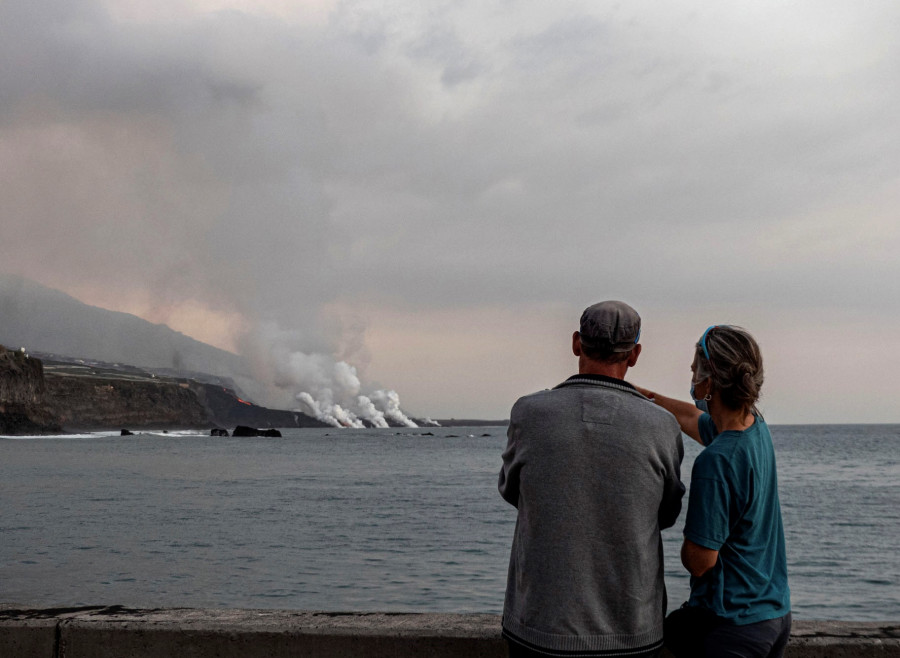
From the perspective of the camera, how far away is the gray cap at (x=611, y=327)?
2.81 m

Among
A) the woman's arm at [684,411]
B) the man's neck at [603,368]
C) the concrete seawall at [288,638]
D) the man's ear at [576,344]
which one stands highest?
the man's ear at [576,344]

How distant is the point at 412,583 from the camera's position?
58.5 feet

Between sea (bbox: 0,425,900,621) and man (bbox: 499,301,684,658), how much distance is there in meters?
3.67

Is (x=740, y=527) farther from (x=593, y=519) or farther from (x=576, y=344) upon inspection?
(x=576, y=344)

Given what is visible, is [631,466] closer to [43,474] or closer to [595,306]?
[595,306]

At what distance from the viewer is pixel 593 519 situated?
8.79ft

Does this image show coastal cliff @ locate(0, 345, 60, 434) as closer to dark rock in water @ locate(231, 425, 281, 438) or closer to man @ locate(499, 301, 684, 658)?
dark rock in water @ locate(231, 425, 281, 438)

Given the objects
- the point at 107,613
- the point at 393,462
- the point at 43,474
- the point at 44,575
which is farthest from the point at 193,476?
the point at 107,613

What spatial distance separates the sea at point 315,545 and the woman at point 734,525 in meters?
4.04

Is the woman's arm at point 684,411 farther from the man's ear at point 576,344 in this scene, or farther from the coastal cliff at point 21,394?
the coastal cliff at point 21,394

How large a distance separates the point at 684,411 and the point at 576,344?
0.59 m

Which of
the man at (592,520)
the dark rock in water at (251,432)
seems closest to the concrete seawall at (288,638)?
the man at (592,520)

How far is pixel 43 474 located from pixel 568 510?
184 feet

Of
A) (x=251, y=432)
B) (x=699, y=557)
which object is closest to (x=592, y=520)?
(x=699, y=557)
